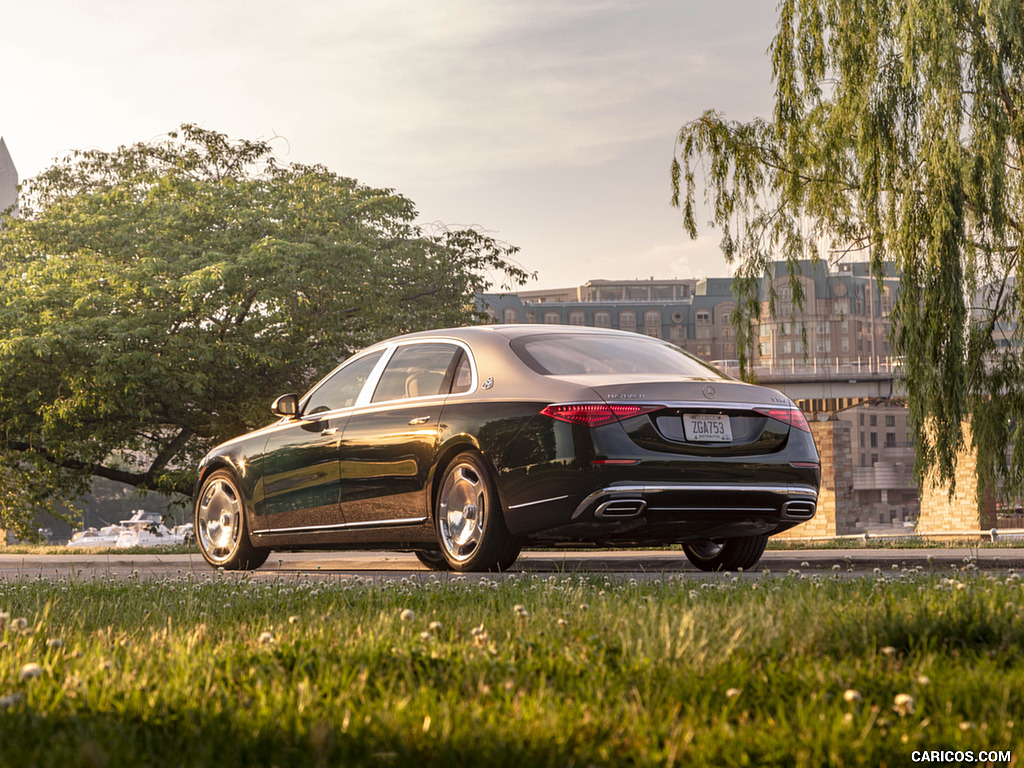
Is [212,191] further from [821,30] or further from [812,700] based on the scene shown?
[812,700]

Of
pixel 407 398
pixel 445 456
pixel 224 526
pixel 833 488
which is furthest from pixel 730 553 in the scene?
pixel 833 488

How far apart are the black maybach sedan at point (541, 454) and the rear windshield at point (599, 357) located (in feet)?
0.06

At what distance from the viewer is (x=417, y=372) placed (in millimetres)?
8156

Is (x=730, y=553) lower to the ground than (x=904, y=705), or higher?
lower

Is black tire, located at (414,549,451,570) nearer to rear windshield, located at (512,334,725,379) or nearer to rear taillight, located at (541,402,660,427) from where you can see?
rear windshield, located at (512,334,725,379)

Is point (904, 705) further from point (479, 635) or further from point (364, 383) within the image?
point (364, 383)

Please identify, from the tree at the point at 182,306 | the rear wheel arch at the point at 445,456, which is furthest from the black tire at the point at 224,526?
the tree at the point at 182,306

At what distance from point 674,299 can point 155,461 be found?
4514 inches

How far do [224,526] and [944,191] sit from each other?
30.6ft

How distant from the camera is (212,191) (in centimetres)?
2812

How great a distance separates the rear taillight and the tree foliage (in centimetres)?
837

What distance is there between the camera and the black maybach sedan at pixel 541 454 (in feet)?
A: 22.0

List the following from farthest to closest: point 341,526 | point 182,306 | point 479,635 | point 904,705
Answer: point 182,306
point 341,526
point 479,635
point 904,705

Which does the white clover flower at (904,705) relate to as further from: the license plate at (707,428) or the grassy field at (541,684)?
the license plate at (707,428)
